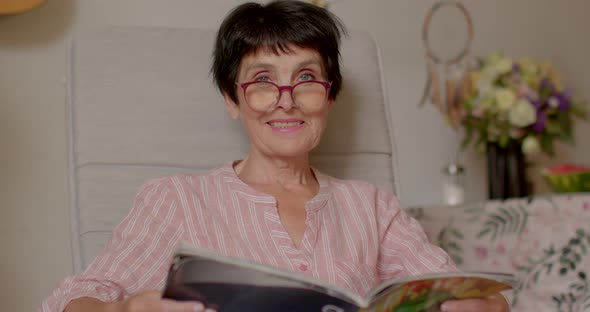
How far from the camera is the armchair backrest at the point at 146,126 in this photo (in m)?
1.32

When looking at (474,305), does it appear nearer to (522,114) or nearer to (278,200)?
(278,200)

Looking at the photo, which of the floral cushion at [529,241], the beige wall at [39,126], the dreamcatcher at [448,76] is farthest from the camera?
the dreamcatcher at [448,76]

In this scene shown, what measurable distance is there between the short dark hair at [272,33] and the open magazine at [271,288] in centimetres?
52

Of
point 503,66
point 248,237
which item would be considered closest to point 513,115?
point 503,66

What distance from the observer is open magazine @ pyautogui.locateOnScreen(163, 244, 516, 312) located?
0.71 metres

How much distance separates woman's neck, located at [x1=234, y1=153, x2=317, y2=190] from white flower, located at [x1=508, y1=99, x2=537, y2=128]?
3.39 feet

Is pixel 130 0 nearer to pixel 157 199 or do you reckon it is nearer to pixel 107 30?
pixel 107 30

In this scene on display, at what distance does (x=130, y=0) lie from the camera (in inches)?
72.3

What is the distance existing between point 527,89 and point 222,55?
122cm

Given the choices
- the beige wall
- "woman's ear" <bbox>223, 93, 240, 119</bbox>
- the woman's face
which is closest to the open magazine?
the woman's face

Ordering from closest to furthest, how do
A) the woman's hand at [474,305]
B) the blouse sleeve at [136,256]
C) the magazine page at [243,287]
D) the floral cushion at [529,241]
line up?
the magazine page at [243,287], the woman's hand at [474,305], the blouse sleeve at [136,256], the floral cushion at [529,241]

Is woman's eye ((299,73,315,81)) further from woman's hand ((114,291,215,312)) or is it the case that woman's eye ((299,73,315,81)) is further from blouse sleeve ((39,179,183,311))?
woman's hand ((114,291,215,312))

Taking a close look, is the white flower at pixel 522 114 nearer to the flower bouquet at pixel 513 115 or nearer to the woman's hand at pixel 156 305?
the flower bouquet at pixel 513 115

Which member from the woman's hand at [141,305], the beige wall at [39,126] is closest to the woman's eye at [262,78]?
the woman's hand at [141,305]
